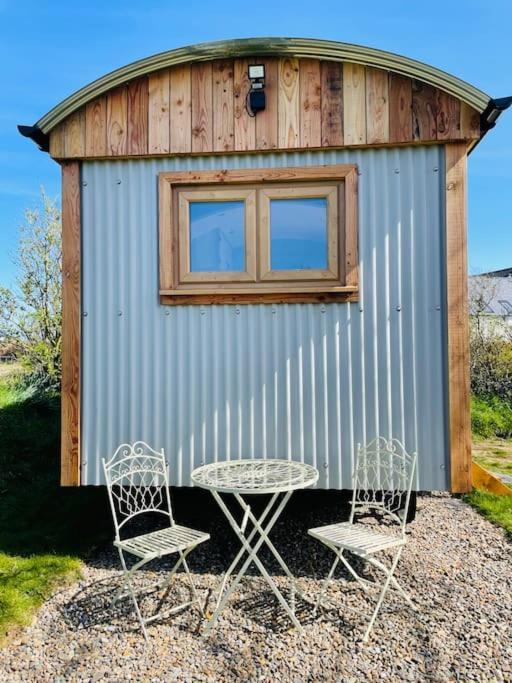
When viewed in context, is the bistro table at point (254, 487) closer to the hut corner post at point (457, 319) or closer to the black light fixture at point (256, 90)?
the hut corner post at point (457, 319)

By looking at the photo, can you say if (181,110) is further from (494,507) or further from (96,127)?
(494,507)

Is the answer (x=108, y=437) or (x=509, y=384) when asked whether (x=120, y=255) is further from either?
(x=509, y=384)

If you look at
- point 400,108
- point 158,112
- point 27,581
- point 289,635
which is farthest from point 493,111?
point 27,581

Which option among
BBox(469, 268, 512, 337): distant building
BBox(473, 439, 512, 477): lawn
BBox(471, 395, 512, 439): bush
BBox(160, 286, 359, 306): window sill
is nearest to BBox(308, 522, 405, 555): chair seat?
BBox(160, 286, 359, 306): window sill

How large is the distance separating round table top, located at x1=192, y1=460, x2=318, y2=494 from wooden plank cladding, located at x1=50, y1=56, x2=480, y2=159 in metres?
2.38

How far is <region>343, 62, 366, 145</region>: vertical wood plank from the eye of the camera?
11.9ft

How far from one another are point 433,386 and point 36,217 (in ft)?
26.1

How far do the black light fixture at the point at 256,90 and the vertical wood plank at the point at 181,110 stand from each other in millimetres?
485

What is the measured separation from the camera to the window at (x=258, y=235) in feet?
12.1

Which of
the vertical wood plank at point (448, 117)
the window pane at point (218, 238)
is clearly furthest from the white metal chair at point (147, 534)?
the vertical wood plank at point (448, 117)

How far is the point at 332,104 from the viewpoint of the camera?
12.1ft

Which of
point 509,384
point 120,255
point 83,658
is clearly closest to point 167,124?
point 120,255

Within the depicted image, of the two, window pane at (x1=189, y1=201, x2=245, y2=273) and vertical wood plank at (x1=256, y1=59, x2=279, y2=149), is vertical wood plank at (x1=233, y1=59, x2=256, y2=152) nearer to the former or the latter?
vertical wood plank at (x1=256, y1=59, x2=279, y2=149)

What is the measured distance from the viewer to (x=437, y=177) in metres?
3.65
